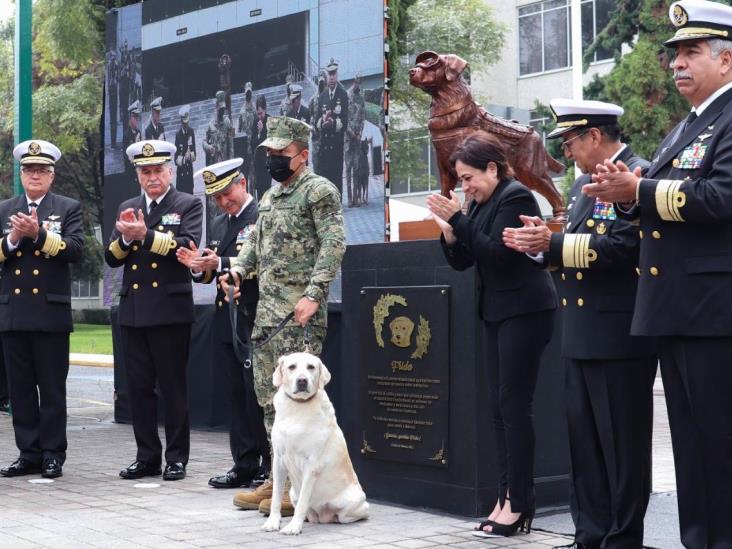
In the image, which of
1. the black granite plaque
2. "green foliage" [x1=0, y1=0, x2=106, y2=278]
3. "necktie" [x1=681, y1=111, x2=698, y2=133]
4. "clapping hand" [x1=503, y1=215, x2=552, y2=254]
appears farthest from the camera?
"green foliage" [x1=0, y1=0, x2=106, y2=278]

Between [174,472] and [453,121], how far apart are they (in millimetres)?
3321

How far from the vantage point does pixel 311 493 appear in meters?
6.47

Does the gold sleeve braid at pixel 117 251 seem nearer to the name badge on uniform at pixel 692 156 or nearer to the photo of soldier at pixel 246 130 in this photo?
the photo of soldier at pixel 246 130

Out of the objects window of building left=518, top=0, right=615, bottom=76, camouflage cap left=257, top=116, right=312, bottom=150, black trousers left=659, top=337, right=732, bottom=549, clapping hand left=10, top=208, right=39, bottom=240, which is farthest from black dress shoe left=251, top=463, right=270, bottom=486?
window of building left=518, top=0, right=615, bottom=76

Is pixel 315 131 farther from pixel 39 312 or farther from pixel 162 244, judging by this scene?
pixel 39 312

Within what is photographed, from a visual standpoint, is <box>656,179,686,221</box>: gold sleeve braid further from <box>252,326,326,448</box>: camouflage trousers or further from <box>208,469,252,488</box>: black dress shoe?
<box>208,469,252,488</box>: black dress shoe

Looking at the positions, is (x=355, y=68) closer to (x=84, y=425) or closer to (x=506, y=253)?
(x=506, y=253)

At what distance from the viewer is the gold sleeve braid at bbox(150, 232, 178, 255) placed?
812cm

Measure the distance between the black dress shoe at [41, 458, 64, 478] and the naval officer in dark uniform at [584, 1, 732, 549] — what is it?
17.2ft

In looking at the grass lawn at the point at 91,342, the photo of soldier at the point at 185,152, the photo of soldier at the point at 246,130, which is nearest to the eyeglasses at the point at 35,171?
the photo of soldier at the point at 246,130

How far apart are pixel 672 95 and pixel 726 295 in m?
22.6

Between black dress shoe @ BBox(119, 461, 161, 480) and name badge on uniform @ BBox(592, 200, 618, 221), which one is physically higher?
name badge on uniform @ BBox(592, 200, 618, 221)

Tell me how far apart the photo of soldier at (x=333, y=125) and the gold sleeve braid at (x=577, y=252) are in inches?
181

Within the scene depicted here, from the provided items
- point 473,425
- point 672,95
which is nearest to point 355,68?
point 473,425
